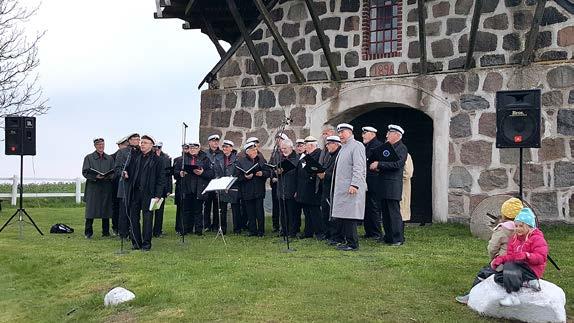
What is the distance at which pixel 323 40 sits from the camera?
35.7ft

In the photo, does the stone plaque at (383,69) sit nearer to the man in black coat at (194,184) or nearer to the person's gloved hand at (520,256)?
the man in black coat at (194,184)

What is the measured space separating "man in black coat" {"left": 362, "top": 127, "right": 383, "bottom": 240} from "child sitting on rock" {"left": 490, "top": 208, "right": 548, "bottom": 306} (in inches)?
144

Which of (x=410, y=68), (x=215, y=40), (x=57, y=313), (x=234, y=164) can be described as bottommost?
(x=57, y=313)

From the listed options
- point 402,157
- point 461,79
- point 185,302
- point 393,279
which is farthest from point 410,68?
point 185,302

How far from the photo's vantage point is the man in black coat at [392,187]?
321 inches

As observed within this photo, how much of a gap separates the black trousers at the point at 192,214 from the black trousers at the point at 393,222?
3122 millimetres

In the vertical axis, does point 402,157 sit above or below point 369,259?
above

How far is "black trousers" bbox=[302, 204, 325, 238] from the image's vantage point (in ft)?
30.5

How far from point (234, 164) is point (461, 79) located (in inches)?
149

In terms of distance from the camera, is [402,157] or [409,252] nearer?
[409,252]

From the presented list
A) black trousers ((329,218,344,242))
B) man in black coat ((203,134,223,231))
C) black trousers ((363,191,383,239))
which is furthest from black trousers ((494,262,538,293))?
man in black coat ((203,134,223,231))

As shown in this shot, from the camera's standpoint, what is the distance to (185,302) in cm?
550

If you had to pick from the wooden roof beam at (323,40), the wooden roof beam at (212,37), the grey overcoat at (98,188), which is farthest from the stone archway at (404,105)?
the grey overcoat at (98,188)

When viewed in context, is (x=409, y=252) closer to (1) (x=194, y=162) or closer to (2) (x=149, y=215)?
(2) (x=149, y=215)
